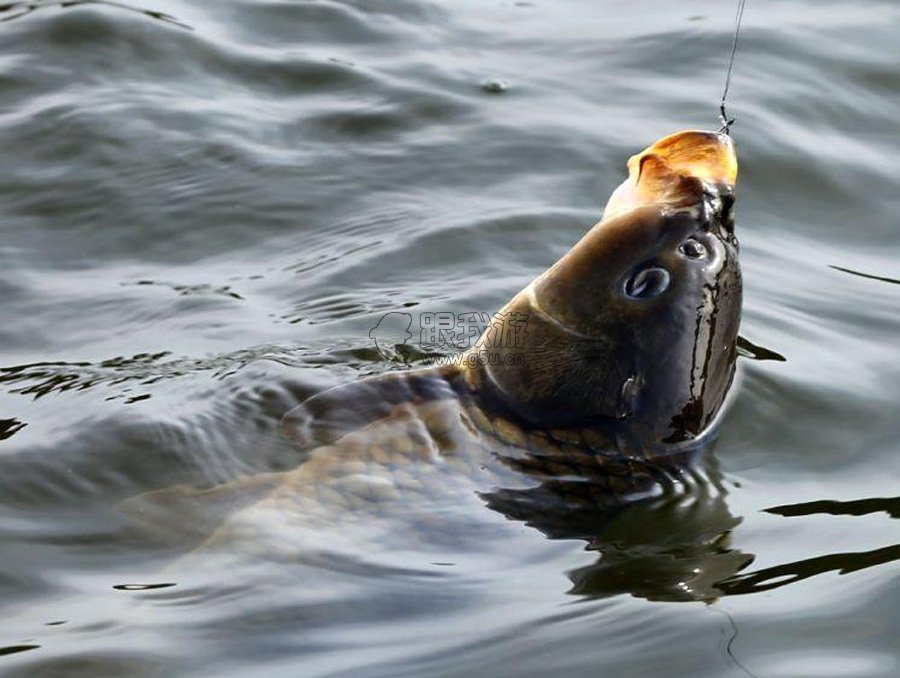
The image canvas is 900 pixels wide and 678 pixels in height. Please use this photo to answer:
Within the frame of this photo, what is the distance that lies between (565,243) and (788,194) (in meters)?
1.19

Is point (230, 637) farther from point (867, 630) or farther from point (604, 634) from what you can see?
point (867, 630)

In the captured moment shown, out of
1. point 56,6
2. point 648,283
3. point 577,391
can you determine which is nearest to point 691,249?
point 648,283

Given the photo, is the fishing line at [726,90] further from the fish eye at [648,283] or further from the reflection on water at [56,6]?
the reflection on water at [56,6]

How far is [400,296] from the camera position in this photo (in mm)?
5574

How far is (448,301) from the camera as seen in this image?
217 inches

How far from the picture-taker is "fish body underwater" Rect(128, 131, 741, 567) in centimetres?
404

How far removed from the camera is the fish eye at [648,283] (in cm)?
413

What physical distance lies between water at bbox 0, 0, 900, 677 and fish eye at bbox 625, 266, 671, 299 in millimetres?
555

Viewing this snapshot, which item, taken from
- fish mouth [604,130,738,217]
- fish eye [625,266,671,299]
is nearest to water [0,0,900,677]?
fish eye [625,266,671,299]

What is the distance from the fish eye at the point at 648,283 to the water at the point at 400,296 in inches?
21.8

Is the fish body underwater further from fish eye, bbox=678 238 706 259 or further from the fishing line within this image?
the fishing line

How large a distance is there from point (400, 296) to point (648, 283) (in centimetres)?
158

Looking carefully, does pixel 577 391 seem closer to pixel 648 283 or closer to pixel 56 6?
pixel 648 283

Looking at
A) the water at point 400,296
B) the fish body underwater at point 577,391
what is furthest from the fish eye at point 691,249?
the water at point 400,296
